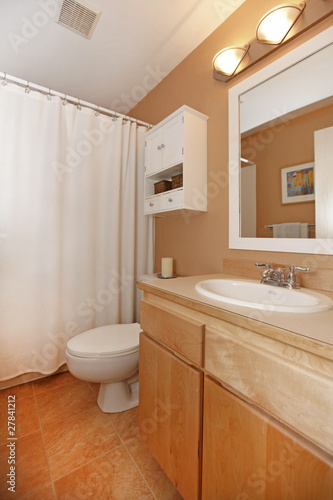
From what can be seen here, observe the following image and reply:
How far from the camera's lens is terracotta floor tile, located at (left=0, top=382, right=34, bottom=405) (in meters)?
1.50

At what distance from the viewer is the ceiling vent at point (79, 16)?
1.32 metres

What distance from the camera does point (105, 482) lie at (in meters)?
0.99

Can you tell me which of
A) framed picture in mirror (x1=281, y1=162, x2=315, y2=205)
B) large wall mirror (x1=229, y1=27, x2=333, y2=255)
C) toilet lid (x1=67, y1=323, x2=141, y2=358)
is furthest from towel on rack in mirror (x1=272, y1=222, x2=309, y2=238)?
toilet lid (x1=67, y1=323, x2=141, y2=358)

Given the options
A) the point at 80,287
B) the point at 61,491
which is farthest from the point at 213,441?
the point at 80,287

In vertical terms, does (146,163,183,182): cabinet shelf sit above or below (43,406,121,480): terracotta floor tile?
above

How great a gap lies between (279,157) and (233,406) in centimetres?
106

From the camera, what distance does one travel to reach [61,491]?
952 mm

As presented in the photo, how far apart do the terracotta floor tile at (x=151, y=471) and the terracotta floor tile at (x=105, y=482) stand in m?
0.03

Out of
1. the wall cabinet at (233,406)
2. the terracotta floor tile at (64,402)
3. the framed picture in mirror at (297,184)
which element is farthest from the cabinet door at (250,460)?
the terracotta floor tile at (64,402)

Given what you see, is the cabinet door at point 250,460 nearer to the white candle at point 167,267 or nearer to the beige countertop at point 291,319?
the beige countertop at point 291,319

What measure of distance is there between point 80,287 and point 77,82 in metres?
1.78

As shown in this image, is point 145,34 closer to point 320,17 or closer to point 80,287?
point 320,17

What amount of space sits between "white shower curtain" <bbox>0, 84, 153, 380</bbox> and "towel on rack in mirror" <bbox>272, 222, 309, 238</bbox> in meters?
1.19

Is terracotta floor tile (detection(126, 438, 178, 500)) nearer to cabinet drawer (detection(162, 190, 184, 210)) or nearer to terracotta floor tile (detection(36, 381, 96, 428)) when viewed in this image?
terracotta floor tile (detection(36, 381, 96, 428))
